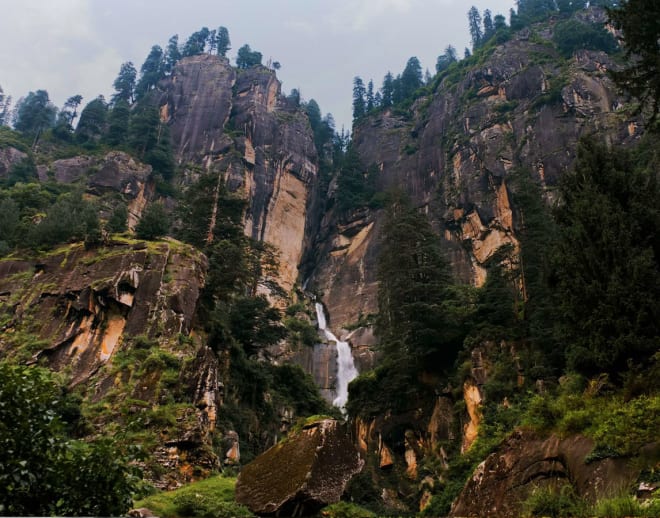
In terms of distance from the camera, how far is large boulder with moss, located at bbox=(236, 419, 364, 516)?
9.12 meters

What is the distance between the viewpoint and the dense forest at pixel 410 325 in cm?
570

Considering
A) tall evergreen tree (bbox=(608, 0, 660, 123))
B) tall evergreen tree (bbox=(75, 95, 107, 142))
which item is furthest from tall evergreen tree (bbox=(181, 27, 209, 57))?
tall evergreen tree (bbox=(608, 0, 660, 123))

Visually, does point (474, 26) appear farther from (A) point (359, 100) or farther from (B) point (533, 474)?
(B) point (533, 474)

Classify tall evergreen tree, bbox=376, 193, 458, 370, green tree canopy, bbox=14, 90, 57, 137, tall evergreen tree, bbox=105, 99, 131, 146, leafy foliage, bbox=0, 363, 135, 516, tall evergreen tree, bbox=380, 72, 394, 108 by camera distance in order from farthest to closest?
tall evergreen tree, bbox=380, 72, 394, 108, green tree canopy, bbox=14, 90, 57, 137, tall evergreen tree, bbox=105, 99, 131, 146, tall evergreen tree, bbox=376, 193, 458, 370, leafy foliage, bbox=0, 363, 135, 516

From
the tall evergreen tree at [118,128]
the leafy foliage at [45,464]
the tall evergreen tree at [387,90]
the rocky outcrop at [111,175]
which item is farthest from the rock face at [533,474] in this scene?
the tall evergreen tree at [387,90]

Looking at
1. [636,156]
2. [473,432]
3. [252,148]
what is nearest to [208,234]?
[473,432]

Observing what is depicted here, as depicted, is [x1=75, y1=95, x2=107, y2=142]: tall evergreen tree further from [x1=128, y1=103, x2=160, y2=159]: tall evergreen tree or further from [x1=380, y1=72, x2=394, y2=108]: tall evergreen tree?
[x1=380, y1=72, x2=394, y2=108]: tall evergreen tree

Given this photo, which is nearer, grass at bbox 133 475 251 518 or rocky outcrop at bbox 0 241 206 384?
grass at bbox 133 475 251 518

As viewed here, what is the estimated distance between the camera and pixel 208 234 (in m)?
31.1

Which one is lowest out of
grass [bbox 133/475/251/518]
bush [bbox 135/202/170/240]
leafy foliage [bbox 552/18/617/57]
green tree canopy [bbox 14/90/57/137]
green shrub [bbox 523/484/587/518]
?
grass [bbox 133/475/251/518]

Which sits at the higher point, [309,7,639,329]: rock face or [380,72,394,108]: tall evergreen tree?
[380,72,394,108]: tall evergreen tree

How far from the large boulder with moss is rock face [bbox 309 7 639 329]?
37999 millimetres

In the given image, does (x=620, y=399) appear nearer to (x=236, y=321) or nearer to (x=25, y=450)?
(x=25, y=450)

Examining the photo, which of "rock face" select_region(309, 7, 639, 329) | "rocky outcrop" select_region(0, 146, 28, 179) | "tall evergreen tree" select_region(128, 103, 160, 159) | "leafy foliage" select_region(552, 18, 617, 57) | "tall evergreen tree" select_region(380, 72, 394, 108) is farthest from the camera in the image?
"tall evergreen tree" select_region(380, 72, 394, 108)
